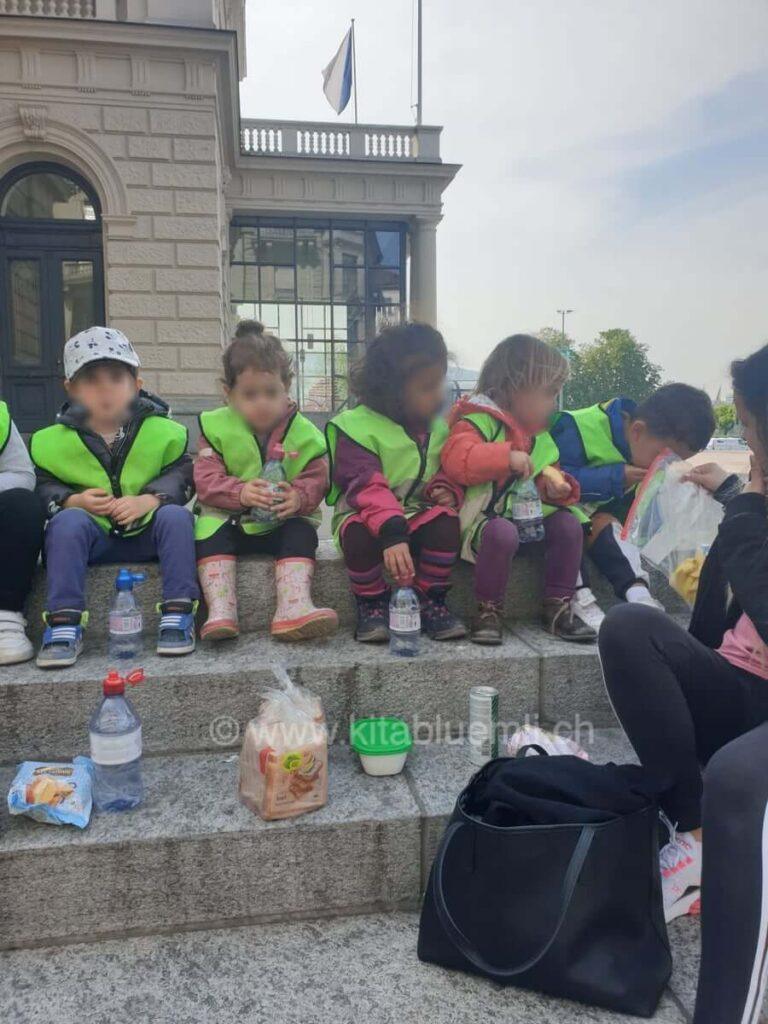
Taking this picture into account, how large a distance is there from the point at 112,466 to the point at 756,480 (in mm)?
2180

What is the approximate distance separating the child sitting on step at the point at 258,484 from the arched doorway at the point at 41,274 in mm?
9113

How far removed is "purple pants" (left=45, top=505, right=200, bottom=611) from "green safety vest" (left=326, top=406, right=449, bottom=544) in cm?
58

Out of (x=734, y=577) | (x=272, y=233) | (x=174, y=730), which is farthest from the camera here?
(x=272, y=233)

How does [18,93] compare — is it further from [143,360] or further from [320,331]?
[320,331]

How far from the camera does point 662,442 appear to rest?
2.89m

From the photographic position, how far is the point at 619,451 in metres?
3.02

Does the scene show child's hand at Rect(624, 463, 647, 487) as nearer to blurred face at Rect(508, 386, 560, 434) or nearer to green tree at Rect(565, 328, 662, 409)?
blurred face at Rect(508, 386, 560, 434)

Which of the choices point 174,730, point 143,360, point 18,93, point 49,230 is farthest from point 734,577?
point 18,93

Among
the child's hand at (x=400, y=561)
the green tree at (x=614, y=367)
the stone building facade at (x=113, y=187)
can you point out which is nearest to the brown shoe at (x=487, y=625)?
the child's hand at (x=400, y=561)

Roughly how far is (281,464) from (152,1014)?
1796mm

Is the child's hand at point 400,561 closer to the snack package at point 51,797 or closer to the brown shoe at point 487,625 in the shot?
the brown shoe at point 487,625

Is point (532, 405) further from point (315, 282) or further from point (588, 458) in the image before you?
point (315, 282)

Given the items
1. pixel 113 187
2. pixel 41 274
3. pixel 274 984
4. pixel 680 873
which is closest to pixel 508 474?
pixel 680 873

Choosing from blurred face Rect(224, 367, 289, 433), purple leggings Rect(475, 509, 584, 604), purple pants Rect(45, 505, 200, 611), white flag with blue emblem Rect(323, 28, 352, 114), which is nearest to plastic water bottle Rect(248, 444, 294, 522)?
blurred face Rect(224, 367, 289, 433)
